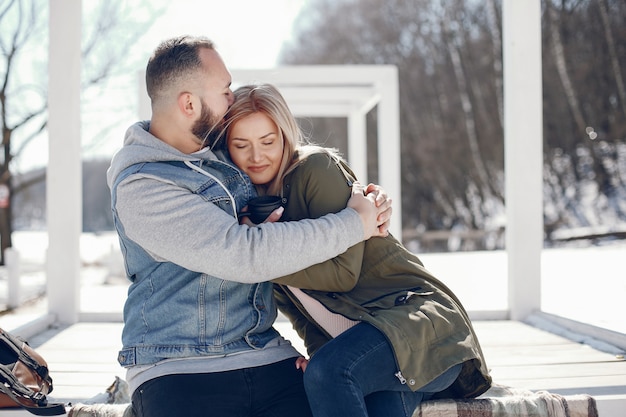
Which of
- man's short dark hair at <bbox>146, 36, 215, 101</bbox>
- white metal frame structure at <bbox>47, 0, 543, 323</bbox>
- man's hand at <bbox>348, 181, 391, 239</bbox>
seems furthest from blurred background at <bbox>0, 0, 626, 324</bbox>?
man's short dark hair at <bbox>146, 36, 215, 101</bbox>

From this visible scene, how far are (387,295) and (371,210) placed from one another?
0.31 m

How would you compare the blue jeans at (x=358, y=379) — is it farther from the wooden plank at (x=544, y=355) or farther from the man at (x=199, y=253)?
the wooden plank at (x=544, y=355)

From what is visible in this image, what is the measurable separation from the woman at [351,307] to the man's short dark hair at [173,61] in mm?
221

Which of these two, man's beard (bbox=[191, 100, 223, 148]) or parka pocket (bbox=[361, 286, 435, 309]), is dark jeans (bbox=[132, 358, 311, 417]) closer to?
parka pocket (bbox=[361, 286, 435, 309])

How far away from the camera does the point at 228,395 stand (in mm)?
2271

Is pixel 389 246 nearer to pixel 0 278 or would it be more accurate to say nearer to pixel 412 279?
pixel 412 279

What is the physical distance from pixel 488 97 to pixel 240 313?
83.7 feet

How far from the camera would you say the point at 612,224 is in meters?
20.7

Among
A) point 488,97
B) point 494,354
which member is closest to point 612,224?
point 488,97

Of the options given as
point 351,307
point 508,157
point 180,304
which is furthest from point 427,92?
point 180,304

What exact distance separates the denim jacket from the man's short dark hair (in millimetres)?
299

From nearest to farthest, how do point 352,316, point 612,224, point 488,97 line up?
point 352,316 < point 612,224 < point 488,97

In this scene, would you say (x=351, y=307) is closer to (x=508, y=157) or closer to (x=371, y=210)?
(x=371, y=210)

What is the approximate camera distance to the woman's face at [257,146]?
2537 millimetres
